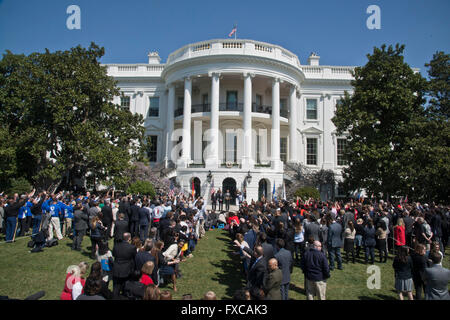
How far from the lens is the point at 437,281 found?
5.21 meters

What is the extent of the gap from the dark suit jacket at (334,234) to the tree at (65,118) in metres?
14.4

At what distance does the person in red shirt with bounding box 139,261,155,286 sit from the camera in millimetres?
5262

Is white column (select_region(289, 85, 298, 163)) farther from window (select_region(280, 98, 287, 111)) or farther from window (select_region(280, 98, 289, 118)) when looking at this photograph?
window (select_region(280, 98, 287, 111))

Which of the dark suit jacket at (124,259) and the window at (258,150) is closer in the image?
the dark suit jacket at (124,259)

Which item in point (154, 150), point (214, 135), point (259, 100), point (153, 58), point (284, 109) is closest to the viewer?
point (214, 135)

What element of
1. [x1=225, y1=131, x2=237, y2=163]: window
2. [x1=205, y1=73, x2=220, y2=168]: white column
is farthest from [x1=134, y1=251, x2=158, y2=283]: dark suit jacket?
[x1=225, y1=131, x2=237, y2=163]: window

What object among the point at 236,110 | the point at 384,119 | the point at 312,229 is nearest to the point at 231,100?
the point at 236,110

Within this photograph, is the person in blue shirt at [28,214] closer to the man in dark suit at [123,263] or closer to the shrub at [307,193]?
the man in dark suit at [123,263]

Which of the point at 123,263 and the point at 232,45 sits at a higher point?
Answer: the point at 232,45

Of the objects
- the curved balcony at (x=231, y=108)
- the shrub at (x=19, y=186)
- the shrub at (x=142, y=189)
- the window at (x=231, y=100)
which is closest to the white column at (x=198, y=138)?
the curved balcony at (x=231, y=108)

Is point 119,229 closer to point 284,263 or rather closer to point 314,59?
point 284,263

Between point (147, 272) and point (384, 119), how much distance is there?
64.9 ft

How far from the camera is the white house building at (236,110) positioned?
2508 cm
